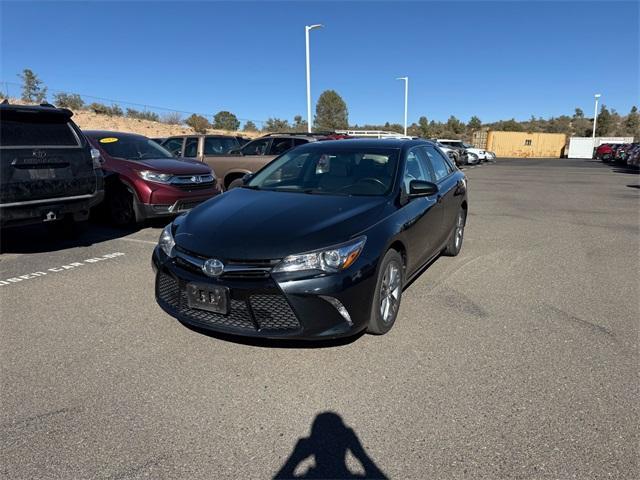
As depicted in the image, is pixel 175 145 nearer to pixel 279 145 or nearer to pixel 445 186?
pixel 279 145

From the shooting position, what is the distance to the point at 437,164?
5.69 meters

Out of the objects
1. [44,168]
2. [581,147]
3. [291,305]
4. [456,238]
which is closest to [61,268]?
[44,168]

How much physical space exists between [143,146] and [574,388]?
7890 mm

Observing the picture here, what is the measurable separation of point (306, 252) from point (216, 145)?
8900 mm

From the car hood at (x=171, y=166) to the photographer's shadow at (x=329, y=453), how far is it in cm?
596

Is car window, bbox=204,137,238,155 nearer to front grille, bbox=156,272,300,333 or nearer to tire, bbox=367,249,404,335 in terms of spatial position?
tire, bbox=367,249,404,335

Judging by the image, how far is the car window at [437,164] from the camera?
5.45 meters

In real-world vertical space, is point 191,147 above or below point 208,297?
above

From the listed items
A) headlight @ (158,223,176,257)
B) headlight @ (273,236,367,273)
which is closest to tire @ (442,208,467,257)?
headlight @ (273,236,367,273)

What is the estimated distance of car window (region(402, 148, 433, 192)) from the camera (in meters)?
4.47

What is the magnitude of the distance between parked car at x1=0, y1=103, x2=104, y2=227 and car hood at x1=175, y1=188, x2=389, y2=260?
2.68m

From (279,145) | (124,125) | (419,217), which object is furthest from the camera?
(124,125)

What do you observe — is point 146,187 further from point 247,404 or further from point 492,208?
point 492,208

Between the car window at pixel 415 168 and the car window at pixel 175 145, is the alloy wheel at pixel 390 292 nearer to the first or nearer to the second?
the car window at pixel 415 168
